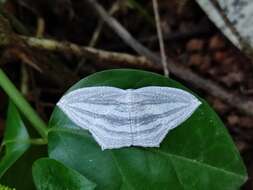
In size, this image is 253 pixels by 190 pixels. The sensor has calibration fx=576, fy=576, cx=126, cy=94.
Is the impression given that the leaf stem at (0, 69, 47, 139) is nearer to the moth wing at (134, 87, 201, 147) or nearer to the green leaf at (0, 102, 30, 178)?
the green leaf at (0, 102, 30, 178)

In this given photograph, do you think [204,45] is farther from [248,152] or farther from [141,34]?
[248,152]

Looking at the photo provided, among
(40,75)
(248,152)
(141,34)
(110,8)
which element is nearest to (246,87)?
(248,152)

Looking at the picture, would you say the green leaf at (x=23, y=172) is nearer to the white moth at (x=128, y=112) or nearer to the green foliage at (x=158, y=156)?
the green foliage at (x=158, y=156)

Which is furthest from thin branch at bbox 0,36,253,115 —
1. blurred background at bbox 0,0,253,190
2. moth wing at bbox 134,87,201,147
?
moth wing at bbox 134,87,201,147

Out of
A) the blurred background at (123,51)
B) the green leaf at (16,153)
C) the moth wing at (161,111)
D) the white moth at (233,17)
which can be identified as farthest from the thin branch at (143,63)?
the moth wing at (161,111)

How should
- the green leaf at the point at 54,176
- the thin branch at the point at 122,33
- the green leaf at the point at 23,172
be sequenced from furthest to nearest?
the thin branch at the point at 122,33 < the green leaf at the point at 23,172 < the green leaf at the point at 54,176

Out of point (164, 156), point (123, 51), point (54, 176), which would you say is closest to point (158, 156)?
point (164, 156)
